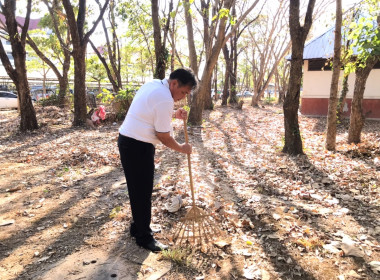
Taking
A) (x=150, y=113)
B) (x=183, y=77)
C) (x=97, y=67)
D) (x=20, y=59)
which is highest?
(x=97, y=67)

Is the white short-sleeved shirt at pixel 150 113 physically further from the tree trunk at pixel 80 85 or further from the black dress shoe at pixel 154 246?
the tree trunk at pixel 80 85

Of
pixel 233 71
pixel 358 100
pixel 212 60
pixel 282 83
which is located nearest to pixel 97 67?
pixel 233 71

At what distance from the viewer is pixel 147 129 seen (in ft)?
9.14

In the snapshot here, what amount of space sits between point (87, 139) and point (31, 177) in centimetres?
332

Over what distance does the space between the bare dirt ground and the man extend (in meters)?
0.74

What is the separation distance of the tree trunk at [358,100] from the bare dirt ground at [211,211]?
48cm

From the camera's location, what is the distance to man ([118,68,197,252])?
272 centimetres

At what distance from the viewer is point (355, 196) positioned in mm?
4535

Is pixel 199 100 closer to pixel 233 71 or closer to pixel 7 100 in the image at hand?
pixel 233 71

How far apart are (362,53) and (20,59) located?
31.3 ft

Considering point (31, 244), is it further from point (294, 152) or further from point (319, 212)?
point (294, 152)

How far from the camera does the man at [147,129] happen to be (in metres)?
2.72

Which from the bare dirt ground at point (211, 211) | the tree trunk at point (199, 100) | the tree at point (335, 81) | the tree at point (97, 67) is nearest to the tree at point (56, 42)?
the tree at point (97, 67)

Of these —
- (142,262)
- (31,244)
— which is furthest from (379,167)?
(31,244)
